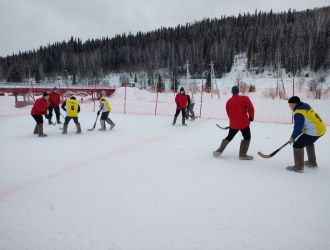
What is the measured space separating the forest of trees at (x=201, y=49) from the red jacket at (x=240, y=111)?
5943cm

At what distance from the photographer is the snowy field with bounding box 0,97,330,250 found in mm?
2439

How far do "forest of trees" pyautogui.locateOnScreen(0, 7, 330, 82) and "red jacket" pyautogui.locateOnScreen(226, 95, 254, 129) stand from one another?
195 feet

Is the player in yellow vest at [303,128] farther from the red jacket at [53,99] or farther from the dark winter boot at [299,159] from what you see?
the red jacket at [53,99]

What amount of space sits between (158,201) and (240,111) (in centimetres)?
284

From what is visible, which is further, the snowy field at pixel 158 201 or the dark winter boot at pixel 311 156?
the dark winter boot at pixel 311 156

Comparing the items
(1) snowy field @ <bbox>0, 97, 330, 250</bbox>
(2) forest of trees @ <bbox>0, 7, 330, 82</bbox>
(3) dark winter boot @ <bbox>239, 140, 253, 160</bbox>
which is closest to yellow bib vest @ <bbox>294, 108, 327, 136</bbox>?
(1) snowy field @ <bbox>0, 97, 330, 250</bbox>

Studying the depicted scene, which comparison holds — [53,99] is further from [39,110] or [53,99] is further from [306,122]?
[306,122]

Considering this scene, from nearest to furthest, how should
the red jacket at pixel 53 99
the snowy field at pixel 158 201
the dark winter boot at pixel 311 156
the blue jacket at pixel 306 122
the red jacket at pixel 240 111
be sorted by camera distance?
1. the snowy field at pixel 158 201
2. the blue jacket at pixel 306 122
3. the dark winter boot at pixel 311 156
4. the red jacket at pixel 240 111
5. the red jacket at pixel 53 99

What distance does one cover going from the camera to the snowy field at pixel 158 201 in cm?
244

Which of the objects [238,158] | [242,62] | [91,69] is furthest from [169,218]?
[91,69]

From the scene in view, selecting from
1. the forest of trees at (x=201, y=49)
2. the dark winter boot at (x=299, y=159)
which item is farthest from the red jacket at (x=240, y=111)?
the forest of trees at (x=201, y=49)

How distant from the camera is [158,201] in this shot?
10.7ft

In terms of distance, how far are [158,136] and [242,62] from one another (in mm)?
71166

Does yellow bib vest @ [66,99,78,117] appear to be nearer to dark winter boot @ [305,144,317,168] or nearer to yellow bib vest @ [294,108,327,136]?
yellow bib vest @ [294,108,327,136]
